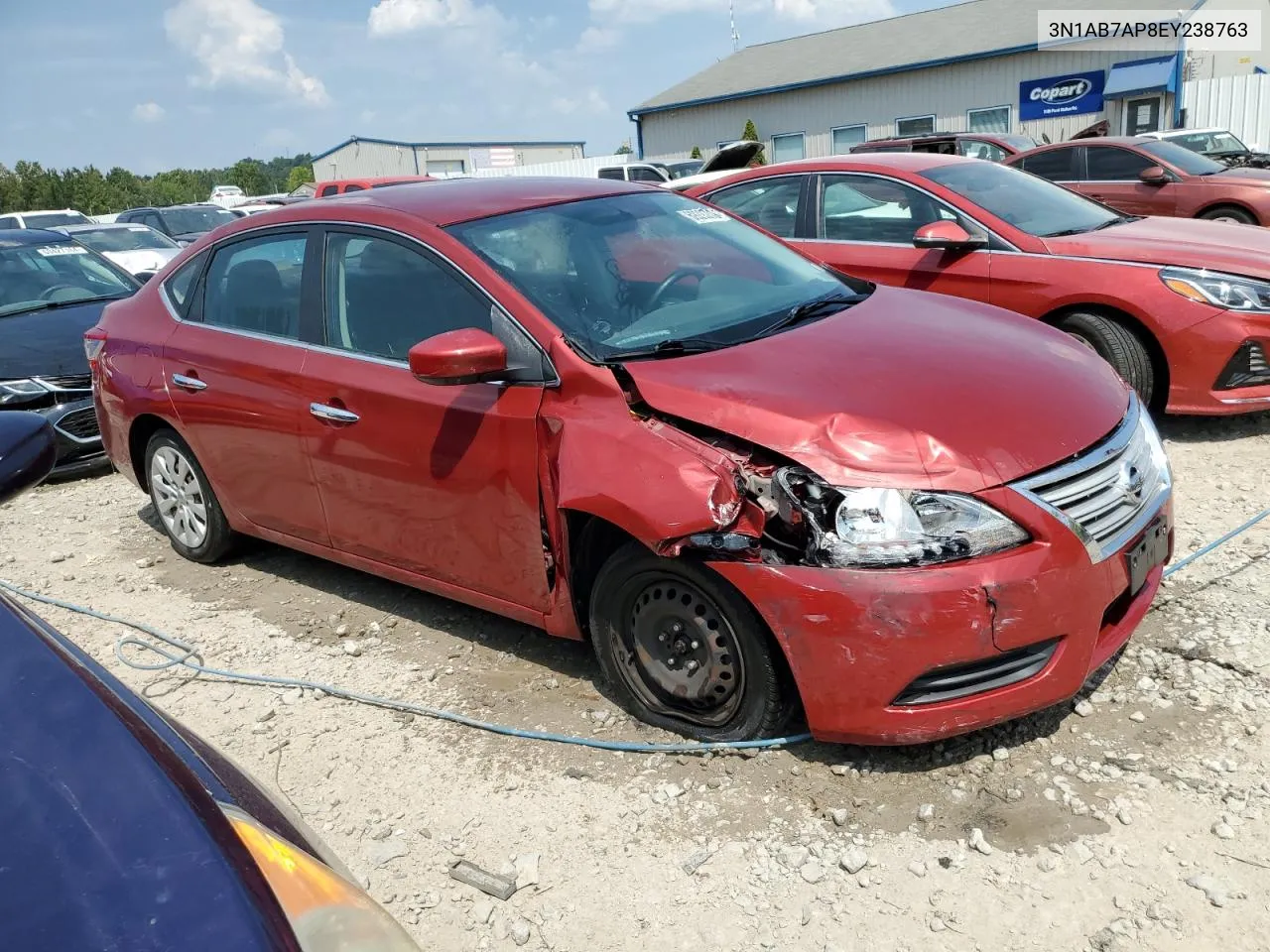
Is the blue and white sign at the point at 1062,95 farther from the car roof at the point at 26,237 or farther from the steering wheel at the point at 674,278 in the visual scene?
the steering wheel at the point at 674,278

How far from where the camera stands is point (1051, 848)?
8.82 feet

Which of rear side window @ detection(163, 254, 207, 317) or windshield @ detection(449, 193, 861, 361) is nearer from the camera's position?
windshield @ detection(449, 193, 861, 361)

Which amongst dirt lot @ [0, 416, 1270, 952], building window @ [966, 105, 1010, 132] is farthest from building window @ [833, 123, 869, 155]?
dirt lot @ [0, 416, 1270, 952]

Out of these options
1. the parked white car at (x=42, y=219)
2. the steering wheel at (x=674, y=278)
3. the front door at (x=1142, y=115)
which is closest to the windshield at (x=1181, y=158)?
the steering wheel at (x=674, y=278)

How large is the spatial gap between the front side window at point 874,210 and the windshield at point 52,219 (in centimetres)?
2081

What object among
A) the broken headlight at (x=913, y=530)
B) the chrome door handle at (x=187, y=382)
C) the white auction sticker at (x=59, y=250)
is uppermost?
the white auction sticker at (x=59, y=250)

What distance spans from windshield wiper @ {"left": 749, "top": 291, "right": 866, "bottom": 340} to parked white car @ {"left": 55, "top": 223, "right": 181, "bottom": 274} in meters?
13.5

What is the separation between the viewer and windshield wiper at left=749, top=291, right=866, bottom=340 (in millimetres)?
3537

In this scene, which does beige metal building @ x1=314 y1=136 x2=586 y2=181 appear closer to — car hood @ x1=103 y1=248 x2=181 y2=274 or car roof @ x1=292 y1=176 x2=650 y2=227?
car hood @ x1=103 y1=248 x2=181 y2=274

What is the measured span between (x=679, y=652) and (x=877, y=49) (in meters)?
33.6

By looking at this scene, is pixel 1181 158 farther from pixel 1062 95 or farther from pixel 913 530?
pixel 1062 95

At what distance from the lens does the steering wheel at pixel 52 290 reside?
809cm

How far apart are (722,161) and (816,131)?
882 inches

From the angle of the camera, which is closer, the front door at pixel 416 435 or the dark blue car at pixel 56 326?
the front door at pixel 416 435
